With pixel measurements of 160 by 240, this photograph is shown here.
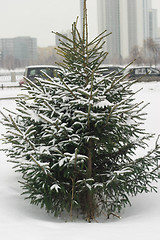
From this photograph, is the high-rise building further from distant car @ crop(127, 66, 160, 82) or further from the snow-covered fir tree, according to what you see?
the snow-covered fir tree

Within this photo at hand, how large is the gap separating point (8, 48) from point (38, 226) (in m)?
123

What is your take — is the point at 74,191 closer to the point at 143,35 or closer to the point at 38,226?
the point at 38,226

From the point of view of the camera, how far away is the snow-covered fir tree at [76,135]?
466 centimetres

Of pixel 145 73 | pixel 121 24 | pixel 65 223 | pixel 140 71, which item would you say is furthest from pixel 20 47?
pixel 65 223

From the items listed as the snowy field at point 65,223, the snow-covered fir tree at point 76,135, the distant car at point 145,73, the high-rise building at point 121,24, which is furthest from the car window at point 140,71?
the high-rise building at point 121,24

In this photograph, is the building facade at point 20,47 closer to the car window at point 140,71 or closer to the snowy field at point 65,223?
the car window at point 140,71

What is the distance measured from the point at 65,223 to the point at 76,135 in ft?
3.63

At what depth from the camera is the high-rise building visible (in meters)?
76.8

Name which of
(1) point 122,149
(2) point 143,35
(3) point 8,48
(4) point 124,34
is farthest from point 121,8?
(1) point 122,149

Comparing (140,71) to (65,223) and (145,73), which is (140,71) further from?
(65,223)

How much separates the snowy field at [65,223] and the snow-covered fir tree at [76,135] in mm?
230

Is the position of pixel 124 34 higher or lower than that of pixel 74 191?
higher

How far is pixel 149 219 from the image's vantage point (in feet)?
15.6

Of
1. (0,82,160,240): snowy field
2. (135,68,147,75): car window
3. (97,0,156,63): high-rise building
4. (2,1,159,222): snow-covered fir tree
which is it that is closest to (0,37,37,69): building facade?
(97,0,156,63): high-rise building
